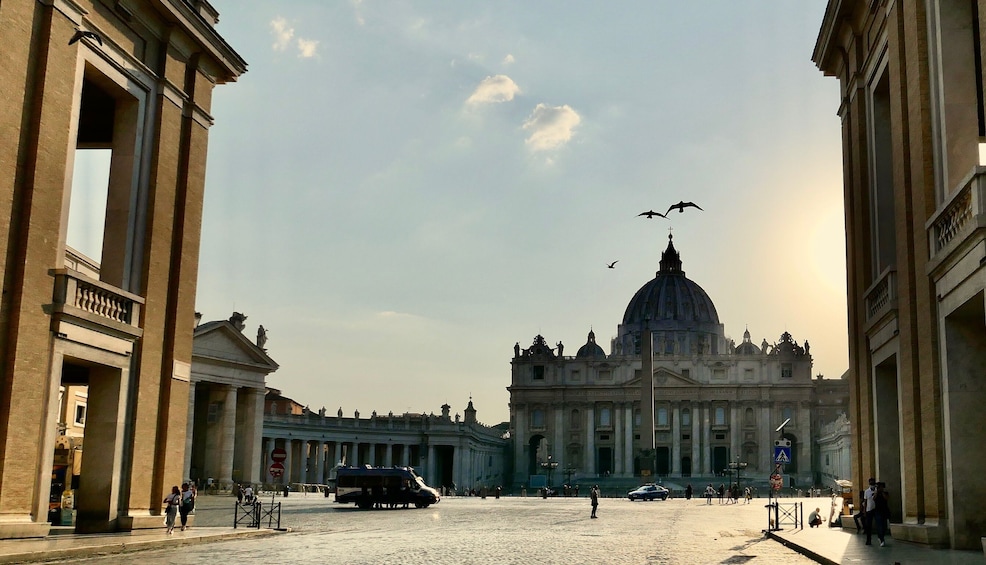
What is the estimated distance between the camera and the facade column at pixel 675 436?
472 feet

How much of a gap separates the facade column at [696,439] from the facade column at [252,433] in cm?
8789

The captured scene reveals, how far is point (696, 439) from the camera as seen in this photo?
144m

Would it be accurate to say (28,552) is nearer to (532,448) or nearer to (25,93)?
(25,93)

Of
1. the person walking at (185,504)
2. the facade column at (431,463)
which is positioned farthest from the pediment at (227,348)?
the facade column at (431,463)

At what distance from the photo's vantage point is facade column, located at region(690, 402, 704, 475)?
14338cm

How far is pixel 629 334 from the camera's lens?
173625 mm

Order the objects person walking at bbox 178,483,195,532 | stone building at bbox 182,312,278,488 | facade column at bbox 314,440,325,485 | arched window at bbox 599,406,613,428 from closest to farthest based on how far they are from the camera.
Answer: person walking at bbox 178,483,195,532 < stone building at bbox 182,312,278,488 < facade column at bbox 314,440,325,485 < arched window at bbox 599,406,613,428

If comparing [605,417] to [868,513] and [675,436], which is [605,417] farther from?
[868,513]

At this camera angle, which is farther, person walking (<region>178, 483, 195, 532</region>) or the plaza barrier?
the plaza barrier

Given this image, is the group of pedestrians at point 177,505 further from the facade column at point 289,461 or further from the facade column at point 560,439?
the facade column at point 560,439

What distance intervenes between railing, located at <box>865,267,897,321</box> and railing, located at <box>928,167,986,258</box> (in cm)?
341

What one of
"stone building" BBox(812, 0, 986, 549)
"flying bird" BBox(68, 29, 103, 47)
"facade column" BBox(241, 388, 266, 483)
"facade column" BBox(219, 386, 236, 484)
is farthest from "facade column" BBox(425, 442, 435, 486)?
"flying bird" BBox(68, 29, 103, 47)

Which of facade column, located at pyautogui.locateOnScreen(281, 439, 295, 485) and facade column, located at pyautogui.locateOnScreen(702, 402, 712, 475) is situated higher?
facade column, located at pyautogui.locateOnScreen(702, 402, 712, 475)

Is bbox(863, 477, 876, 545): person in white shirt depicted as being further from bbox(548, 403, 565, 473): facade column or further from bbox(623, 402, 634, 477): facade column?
bbox(548, 403, 565, 473): facade column
